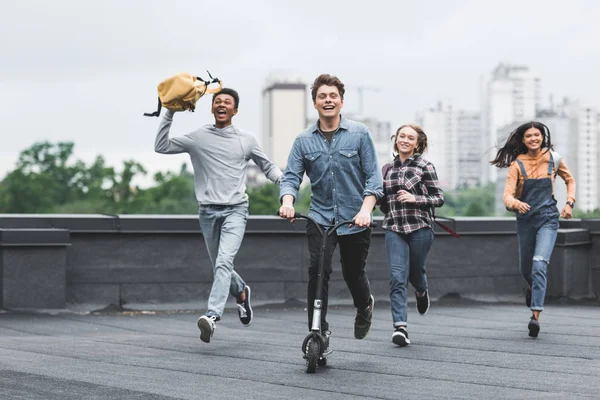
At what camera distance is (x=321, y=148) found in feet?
24.6

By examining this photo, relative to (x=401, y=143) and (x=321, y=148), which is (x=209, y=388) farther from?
(x=401, y=143)

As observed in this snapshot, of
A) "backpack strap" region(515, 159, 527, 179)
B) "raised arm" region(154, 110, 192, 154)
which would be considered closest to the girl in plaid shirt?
"backpack strap" region(515, 159, 527, 179)

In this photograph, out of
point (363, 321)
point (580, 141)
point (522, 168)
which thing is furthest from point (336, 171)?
Answer: point (580, 141)

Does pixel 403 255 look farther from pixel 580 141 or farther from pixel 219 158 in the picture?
pixel 580 141

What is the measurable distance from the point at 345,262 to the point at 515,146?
104 inches

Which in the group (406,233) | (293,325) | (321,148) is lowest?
(293,325)

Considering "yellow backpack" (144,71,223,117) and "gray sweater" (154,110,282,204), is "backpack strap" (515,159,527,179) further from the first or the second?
"yellow backpack" (144,71,223,117)

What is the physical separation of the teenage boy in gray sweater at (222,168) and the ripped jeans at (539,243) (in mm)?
2256

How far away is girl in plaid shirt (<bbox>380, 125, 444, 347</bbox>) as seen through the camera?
8.68 m

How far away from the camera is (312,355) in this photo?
6.96 meters

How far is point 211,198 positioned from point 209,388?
9.06 feet

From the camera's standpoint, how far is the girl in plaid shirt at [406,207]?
8680 millimetres

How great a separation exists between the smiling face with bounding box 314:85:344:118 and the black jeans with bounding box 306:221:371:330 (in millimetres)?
762

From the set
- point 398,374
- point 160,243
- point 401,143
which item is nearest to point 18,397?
point 398,374
